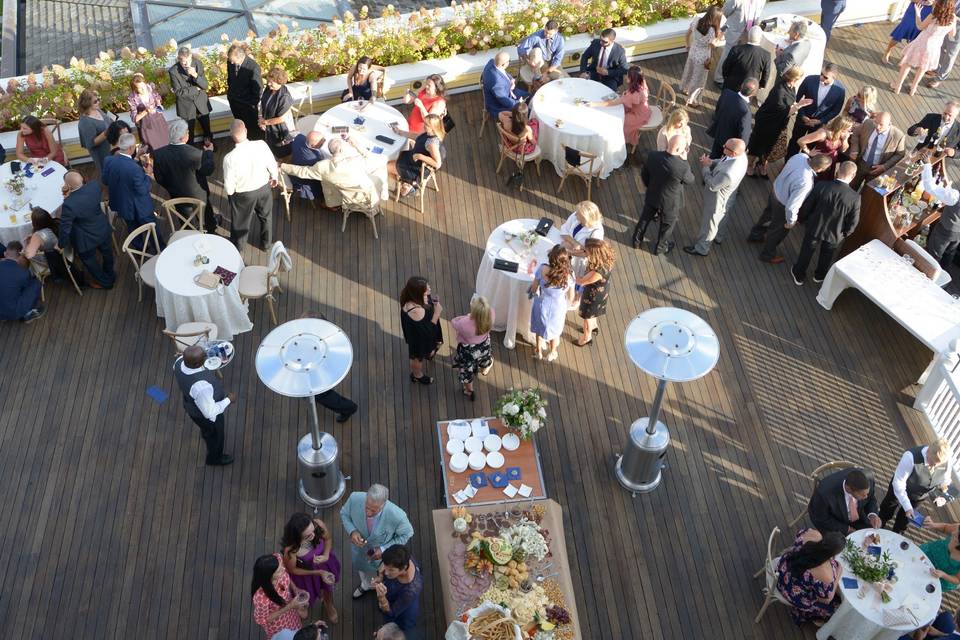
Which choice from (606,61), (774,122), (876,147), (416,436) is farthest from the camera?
(606,61)

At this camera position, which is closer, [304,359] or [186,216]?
[304,359]

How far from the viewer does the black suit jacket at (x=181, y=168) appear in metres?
9.03

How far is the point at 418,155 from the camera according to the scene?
9.70 metres

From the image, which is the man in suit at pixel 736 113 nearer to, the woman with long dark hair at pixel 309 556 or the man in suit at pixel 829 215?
the man in suit at pixel 829 215

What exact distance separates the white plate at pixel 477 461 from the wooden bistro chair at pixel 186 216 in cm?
392

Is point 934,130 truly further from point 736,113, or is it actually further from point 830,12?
point 830,12

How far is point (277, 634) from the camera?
5816mm

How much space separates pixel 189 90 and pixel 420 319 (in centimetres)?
490

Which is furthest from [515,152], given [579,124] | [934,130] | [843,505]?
[843,505]

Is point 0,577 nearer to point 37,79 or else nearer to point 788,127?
point 37,79

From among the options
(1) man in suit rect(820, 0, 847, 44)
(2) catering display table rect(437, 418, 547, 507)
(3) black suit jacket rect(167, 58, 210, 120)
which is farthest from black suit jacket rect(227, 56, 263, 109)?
(1) man in suit rect(820, 0, 847, 44)

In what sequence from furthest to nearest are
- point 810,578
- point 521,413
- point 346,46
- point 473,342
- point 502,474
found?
point 346,46 → point 473,342 → point 521,413 → point 502,474 → point 810,578

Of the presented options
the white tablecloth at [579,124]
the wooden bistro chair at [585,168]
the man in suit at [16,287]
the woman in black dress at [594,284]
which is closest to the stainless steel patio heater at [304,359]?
the woman in black dress at [594,284]

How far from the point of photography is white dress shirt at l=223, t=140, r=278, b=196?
28.9 feet
